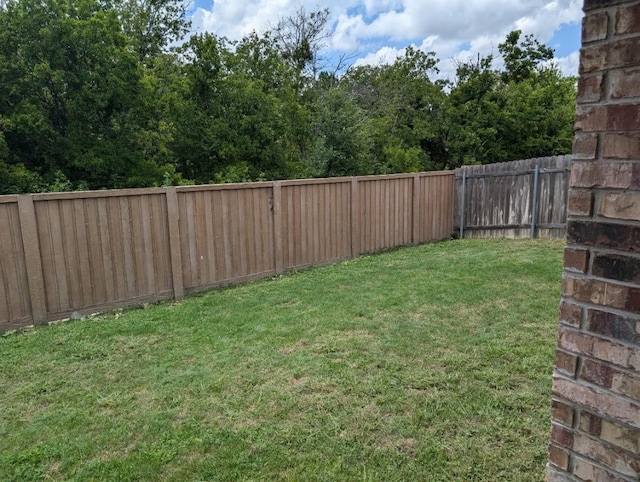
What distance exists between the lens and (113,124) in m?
9.08

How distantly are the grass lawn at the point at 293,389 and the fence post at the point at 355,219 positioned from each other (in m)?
2.43

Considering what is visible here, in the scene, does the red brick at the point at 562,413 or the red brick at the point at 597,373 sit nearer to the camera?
the red brick at the point at 597,373

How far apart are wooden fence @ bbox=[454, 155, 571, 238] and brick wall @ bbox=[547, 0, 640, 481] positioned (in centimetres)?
698

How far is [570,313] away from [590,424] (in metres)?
0.33

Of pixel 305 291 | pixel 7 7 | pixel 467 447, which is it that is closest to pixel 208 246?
pixel 305 291

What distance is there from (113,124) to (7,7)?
259cm

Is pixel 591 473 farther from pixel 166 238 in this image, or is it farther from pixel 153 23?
pixel 153 23

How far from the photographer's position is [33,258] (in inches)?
171

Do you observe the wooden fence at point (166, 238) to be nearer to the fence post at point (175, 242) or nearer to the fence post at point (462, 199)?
the fence post at point (175, 242)

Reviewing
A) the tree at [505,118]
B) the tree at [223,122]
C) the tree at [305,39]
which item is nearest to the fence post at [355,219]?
the tree at [223,122]

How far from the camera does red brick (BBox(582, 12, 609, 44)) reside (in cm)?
121

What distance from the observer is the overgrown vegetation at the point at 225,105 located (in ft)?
26.9

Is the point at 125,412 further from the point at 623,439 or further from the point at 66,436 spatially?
the point at 623,439

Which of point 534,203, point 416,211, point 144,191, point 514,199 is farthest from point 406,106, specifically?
point 144,191
